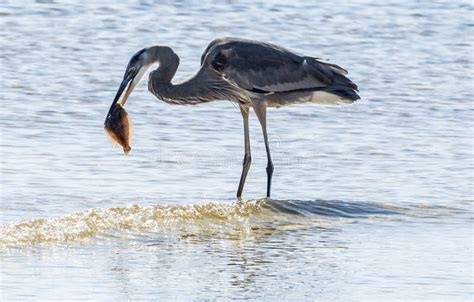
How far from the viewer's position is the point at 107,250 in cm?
809

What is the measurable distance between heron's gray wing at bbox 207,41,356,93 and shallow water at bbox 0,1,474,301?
68 centimetres

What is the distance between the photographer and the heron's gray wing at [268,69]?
1034 centimetres

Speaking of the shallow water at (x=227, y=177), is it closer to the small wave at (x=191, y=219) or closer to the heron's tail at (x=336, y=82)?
the small wave at (x=191, y=219)

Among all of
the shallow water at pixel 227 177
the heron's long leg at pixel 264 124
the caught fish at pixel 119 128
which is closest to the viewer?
the shallow water at pixel 227 177

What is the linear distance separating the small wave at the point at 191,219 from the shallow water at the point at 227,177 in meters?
0.02

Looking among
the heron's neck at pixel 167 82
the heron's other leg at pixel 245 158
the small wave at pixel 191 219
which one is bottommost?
the small wave at pixel 191 219

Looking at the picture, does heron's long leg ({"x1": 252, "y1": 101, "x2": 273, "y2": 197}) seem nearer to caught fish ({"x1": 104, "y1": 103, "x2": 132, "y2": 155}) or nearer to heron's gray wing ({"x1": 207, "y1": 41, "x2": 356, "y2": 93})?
heron's gray wing ({"x1": 207, "y1": 41, "x2": 356, "y2": 93})

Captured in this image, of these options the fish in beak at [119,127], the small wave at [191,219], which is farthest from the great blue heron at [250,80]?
the fish in beak at [119,127]

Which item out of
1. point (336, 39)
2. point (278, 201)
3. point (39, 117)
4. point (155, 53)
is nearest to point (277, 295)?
point (278, 201)

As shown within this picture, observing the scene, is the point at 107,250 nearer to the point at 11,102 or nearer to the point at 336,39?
the point at 11,102

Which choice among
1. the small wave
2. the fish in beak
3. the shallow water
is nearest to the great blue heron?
the shallow water

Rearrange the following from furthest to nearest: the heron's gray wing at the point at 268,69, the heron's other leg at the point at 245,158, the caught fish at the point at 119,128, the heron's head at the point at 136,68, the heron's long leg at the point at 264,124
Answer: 1. the heron's gray wing at the point at 268,69
2. the heron's long leg at the point at 264,124
3. the heron's other leg at the point at 245,158
4. the heron's head at the point at 136,68
5. the caught fish at the point at 119,128

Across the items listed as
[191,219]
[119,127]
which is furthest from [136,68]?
[191,219]

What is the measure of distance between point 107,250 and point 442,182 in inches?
125
